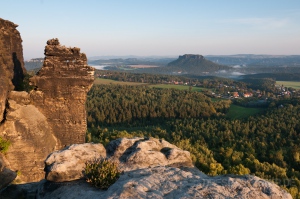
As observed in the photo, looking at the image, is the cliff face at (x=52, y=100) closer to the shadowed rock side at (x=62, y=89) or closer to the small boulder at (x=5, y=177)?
the shadowed rock side at (x=62, y=89)

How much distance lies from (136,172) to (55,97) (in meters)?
16.0

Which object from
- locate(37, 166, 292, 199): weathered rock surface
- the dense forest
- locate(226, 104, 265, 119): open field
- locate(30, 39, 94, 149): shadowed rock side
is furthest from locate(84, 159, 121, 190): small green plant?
locate(226, 104, 265, 119): open field

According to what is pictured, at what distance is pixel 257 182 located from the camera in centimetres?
1098

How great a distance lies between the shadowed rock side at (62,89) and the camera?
25719 mm

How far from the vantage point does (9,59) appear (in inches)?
1059

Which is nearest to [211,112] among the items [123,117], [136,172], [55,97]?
[123,117]

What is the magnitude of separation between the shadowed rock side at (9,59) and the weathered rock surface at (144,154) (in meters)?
13.4

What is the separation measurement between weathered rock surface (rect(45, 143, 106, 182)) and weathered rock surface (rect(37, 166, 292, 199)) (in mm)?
530

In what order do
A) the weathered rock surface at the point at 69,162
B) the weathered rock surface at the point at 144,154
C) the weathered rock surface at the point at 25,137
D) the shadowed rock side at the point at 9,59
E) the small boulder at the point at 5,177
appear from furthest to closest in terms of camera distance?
the shadowed rock side at the point at 9,59
the weathered rock surface at the point at 25,137
the weathered rock surface at the point at 144,154
the small boulder at the point at 5,177
the weathered rock surface at the point at 69,162

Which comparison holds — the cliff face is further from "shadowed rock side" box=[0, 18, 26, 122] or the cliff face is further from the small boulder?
the small boulder

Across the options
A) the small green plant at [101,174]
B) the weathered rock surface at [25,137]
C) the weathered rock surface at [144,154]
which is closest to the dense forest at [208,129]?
the weathered rock surface at [144,154]

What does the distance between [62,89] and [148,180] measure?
17.4 meters

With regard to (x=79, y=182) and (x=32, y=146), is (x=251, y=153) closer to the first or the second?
(x=32, y=146)

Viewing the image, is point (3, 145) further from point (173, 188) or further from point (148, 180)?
point (173, 188)
